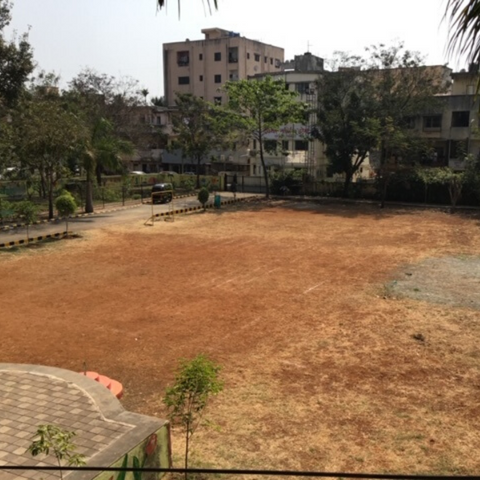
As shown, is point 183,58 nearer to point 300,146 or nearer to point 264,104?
point 300,146

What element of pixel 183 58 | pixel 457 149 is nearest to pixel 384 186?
pixel 457 149

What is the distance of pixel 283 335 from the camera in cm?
1031

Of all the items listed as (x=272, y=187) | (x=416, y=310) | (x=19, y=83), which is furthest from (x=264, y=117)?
(x=416, y=310)

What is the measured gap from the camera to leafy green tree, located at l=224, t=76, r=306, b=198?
32.6 m

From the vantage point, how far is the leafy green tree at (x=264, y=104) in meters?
32.6

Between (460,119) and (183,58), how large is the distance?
39.1 m

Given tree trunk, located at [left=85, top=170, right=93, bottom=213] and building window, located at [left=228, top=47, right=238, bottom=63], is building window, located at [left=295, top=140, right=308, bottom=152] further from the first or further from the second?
building window, located at [left=228, top=47, right=238, bottom=63]

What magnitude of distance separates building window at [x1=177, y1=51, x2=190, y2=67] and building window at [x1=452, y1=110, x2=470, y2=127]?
1496 inches

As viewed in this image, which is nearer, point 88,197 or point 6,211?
point 6,211

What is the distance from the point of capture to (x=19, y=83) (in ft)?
83.5

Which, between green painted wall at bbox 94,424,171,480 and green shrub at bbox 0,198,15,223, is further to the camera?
green shrub at bbox 0,198,15,223

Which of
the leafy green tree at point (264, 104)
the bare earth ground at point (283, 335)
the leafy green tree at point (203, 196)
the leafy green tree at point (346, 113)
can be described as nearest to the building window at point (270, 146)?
the leafy green tree at point (264, 104)

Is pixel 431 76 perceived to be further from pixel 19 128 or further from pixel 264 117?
pixel 19 128

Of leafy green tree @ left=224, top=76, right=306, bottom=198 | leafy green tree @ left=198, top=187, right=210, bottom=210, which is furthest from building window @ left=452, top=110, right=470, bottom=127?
leafy green tree @ left=198, top=187, right=210, bottom=210
